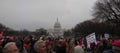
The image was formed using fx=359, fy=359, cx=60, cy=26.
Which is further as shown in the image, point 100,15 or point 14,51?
point 100,15

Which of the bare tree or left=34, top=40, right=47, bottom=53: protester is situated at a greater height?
the bare tree

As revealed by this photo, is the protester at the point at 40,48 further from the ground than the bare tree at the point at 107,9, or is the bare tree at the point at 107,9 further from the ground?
the bare tree at the point at 107,9

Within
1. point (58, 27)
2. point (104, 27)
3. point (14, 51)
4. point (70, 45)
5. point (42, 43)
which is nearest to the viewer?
point (14, 51)

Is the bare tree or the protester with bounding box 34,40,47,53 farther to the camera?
the bare tree

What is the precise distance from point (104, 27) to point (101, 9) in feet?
21.7

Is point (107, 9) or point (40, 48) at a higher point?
point (107, 9)

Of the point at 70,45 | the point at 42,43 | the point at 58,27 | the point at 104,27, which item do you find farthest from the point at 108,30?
the point at 58,27

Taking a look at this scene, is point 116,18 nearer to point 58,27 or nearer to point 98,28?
point 98,28

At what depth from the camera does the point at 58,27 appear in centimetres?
17812

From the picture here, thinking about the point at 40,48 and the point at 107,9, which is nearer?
the point at 40,48

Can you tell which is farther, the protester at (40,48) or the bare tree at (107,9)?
the bare tree at (107,9)

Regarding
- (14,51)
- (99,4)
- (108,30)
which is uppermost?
(99,4)

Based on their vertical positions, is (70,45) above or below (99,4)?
below

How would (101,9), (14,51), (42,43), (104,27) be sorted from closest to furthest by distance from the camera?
(14,51), (42,43), (101,9), (104,27)
